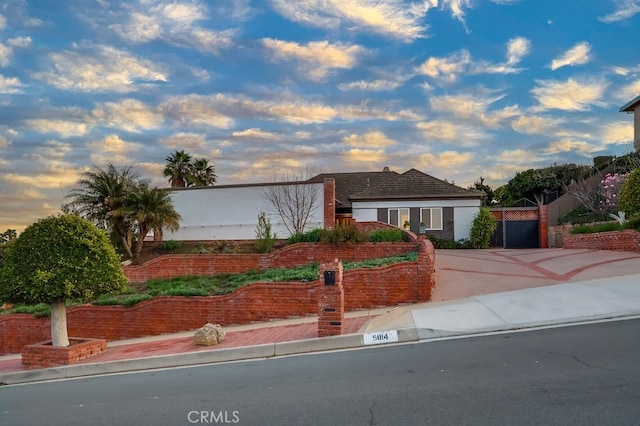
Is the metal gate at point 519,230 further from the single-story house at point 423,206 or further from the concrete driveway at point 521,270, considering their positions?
the concrete driveway at point 521,270

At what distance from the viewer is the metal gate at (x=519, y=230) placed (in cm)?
2886

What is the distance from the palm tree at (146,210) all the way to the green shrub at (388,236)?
10380mm

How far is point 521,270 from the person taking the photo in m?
16.7

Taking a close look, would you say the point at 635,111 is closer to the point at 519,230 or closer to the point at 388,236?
the point at 519,230

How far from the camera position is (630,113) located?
1522 inches

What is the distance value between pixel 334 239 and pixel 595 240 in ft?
36.0

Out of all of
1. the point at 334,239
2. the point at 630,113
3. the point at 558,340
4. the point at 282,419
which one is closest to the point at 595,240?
the point at 334,239

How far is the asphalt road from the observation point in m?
5.42

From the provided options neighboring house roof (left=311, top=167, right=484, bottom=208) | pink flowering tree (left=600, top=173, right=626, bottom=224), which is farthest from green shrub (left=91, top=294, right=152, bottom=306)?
pink flowering tree (left=600, top=173, right=626, bottom=224)

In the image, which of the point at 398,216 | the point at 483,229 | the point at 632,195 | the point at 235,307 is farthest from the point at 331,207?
the point at 632,195

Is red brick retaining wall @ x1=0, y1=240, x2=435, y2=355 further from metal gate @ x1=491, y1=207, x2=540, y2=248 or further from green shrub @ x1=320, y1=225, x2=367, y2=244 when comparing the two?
metal gate @ x1=491, y1=207, x2=540, y2=248

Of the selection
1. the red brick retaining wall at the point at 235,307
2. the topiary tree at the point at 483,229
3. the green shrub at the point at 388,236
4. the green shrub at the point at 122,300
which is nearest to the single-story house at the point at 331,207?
the topiary tree at the point at 483,229

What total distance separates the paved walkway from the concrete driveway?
0.10 feet

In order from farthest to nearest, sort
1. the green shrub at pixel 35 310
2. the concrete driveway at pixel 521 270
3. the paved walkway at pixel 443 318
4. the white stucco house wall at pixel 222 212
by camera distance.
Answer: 1. the white stucco house wall at pixel 222 212
2. the green shrub at pixel 35 310
3. the concrete driveway at pixel 521 270
4. the paved walkway at pixel 443 318
